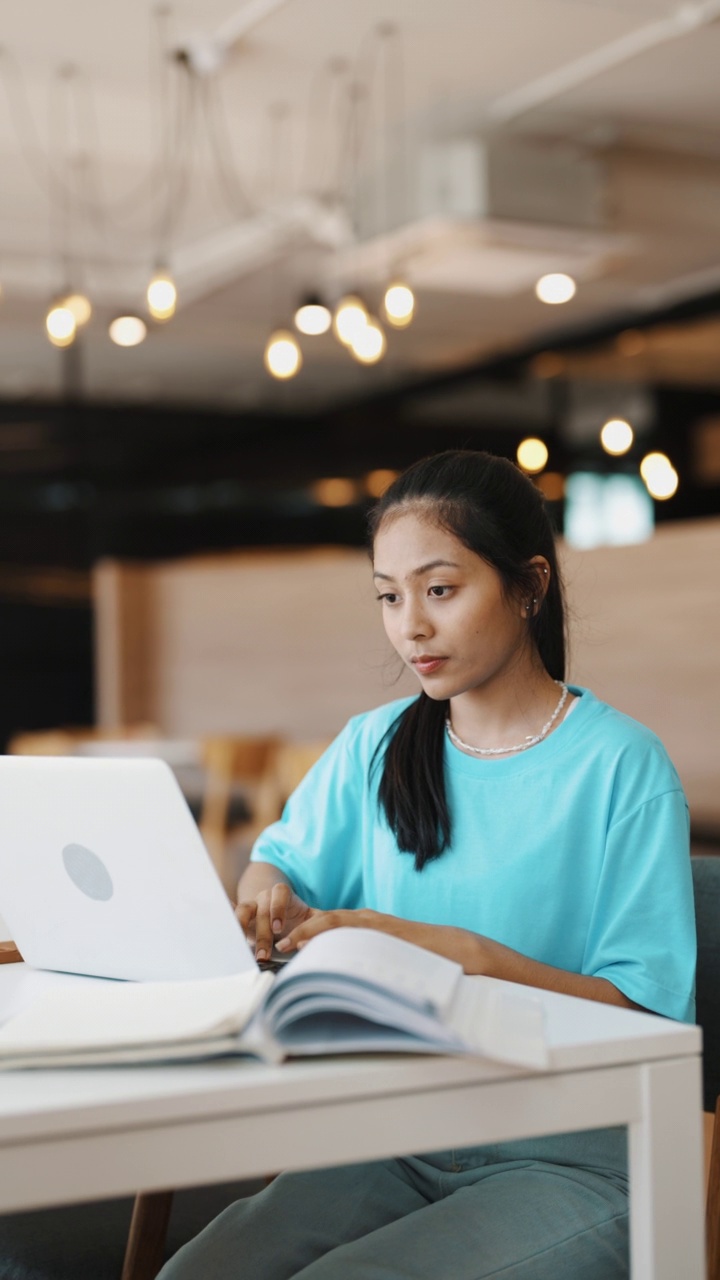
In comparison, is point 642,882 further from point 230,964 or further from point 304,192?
point 304,192

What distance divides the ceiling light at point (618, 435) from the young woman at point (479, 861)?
238 inches

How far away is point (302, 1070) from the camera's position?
3.23ft

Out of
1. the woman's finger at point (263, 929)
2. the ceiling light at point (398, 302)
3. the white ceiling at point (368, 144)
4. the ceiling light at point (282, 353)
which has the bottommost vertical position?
the woman's finger at point (263, 929)

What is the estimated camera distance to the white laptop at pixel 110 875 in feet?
3.86

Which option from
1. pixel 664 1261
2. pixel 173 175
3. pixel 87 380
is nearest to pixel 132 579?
pixel 87 380

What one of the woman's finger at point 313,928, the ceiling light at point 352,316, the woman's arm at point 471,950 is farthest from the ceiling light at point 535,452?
the woman's finger at point 313,928

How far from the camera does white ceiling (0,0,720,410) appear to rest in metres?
4.77

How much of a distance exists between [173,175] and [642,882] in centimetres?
522

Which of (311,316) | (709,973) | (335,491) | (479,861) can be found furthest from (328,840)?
(335,491)

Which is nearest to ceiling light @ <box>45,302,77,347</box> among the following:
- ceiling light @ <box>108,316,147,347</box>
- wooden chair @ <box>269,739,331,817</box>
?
ceiling light @ <box>108,316,147,347</box>

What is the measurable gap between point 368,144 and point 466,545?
4.55 meters

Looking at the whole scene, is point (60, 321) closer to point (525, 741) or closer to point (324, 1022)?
point (525, 741)

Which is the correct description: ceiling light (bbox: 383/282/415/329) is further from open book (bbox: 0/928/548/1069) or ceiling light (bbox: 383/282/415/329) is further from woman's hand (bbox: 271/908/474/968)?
open book (bbox: 0/928/548/1069)

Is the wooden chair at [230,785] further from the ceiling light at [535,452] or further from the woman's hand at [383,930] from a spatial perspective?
the woman's hand at [383,930]
